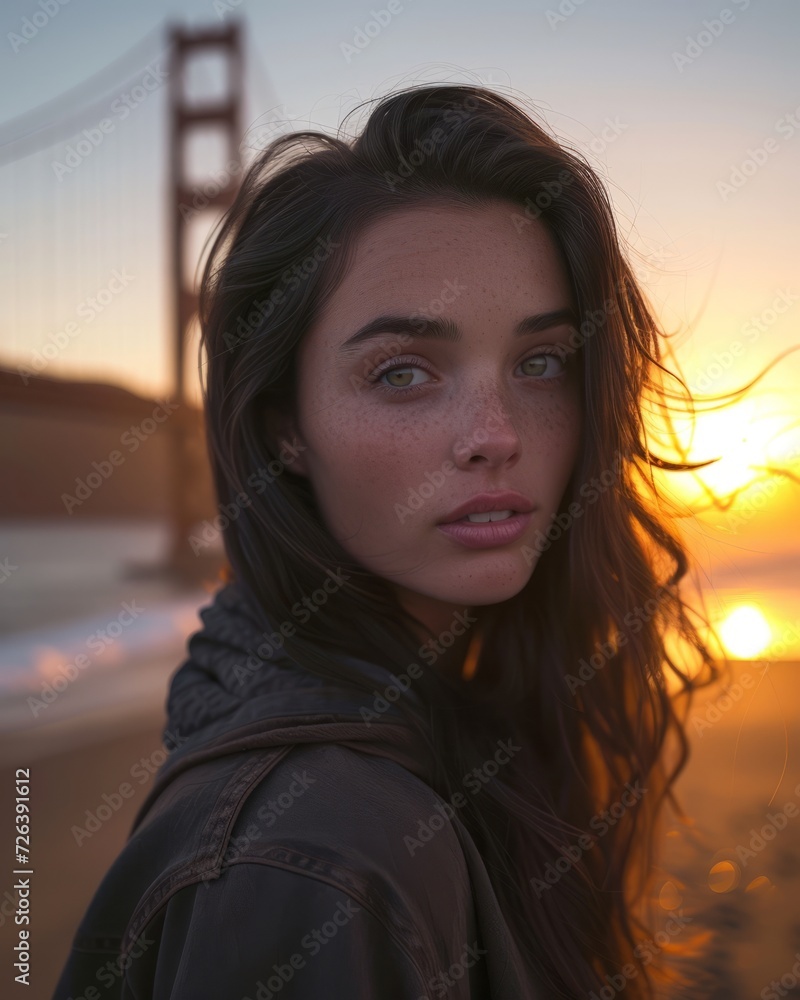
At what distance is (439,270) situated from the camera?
1035mm

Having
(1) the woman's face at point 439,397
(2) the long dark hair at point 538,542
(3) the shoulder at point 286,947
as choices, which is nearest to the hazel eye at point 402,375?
(1) the woman's face at point 439,397

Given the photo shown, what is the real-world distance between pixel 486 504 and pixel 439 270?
0.31m

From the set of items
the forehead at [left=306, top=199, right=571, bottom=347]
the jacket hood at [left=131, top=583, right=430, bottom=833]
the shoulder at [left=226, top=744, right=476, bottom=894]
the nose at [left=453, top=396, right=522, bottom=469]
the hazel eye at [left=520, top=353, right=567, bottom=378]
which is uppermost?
the forehead at [left=306, top=199, right=571, bottom=347]

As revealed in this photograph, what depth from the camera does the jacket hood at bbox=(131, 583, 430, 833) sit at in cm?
90

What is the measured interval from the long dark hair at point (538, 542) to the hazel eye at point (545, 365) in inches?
1.7

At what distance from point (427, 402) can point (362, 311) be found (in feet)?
0.48

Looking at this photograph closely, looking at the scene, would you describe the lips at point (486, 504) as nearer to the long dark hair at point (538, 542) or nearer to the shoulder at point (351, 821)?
the long dark hair at point (538, 542)

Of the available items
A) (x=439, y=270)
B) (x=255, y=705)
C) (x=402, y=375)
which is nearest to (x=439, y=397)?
(x=402, y=375)

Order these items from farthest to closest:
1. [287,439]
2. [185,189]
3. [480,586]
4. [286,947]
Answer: [185,189]
[287,439]
[480,586]
[286,947]

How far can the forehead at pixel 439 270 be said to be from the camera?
1.03 metres

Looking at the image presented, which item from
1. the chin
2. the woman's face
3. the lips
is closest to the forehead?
the woman's face

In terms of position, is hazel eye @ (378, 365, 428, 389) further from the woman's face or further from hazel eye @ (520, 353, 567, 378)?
hazel eye @ (520, 353, 567, 378)

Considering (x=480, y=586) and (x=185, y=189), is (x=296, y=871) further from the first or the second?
(x=185, y=189)

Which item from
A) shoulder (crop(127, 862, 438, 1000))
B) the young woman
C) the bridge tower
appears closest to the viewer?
shoulder (crop(127, 862, 438, 1000))
